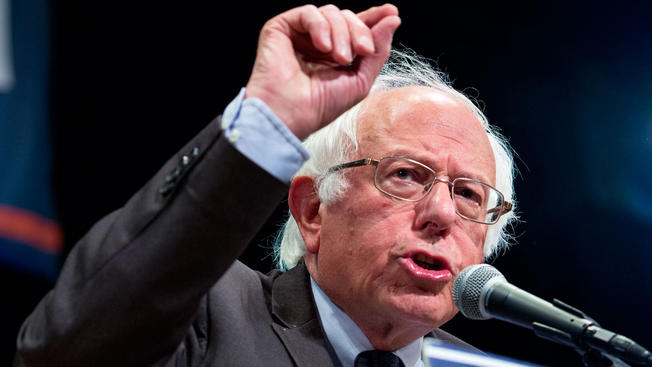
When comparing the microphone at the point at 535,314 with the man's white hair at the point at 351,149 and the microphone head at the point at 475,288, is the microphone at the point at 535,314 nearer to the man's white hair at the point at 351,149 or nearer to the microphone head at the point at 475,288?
the microphone head at the point at 475,288

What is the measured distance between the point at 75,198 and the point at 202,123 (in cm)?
69

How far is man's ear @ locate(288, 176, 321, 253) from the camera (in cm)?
214

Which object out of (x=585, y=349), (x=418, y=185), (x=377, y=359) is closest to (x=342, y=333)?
(x=377, y=359)

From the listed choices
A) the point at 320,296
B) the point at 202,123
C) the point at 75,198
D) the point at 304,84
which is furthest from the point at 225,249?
the point at 202,123

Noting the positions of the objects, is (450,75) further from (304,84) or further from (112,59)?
(304,84)

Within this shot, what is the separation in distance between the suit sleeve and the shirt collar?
75cm

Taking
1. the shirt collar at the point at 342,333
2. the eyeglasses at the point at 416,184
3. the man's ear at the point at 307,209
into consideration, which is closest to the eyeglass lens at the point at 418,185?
the eyeglasses at the point at 416,184

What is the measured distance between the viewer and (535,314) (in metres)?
1.33

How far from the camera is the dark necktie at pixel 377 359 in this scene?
6.33ft

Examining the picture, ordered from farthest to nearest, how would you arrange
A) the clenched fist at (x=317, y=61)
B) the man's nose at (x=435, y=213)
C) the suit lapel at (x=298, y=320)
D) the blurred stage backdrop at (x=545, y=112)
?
the blurred stage backdrop at (x=545, y=112) → the man's nose at (x=435, y=213) → the suit lapel at (x=298, y=320) → the clenched fist at (x=317, y=61)

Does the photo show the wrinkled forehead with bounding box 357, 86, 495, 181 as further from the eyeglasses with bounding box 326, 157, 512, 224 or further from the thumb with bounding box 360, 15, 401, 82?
the thumb with bounding box 360, 15, 401, 82

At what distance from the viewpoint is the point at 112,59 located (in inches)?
104

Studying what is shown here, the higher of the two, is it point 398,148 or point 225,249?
point 225,249

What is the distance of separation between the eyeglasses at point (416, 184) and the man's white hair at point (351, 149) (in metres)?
0.06
